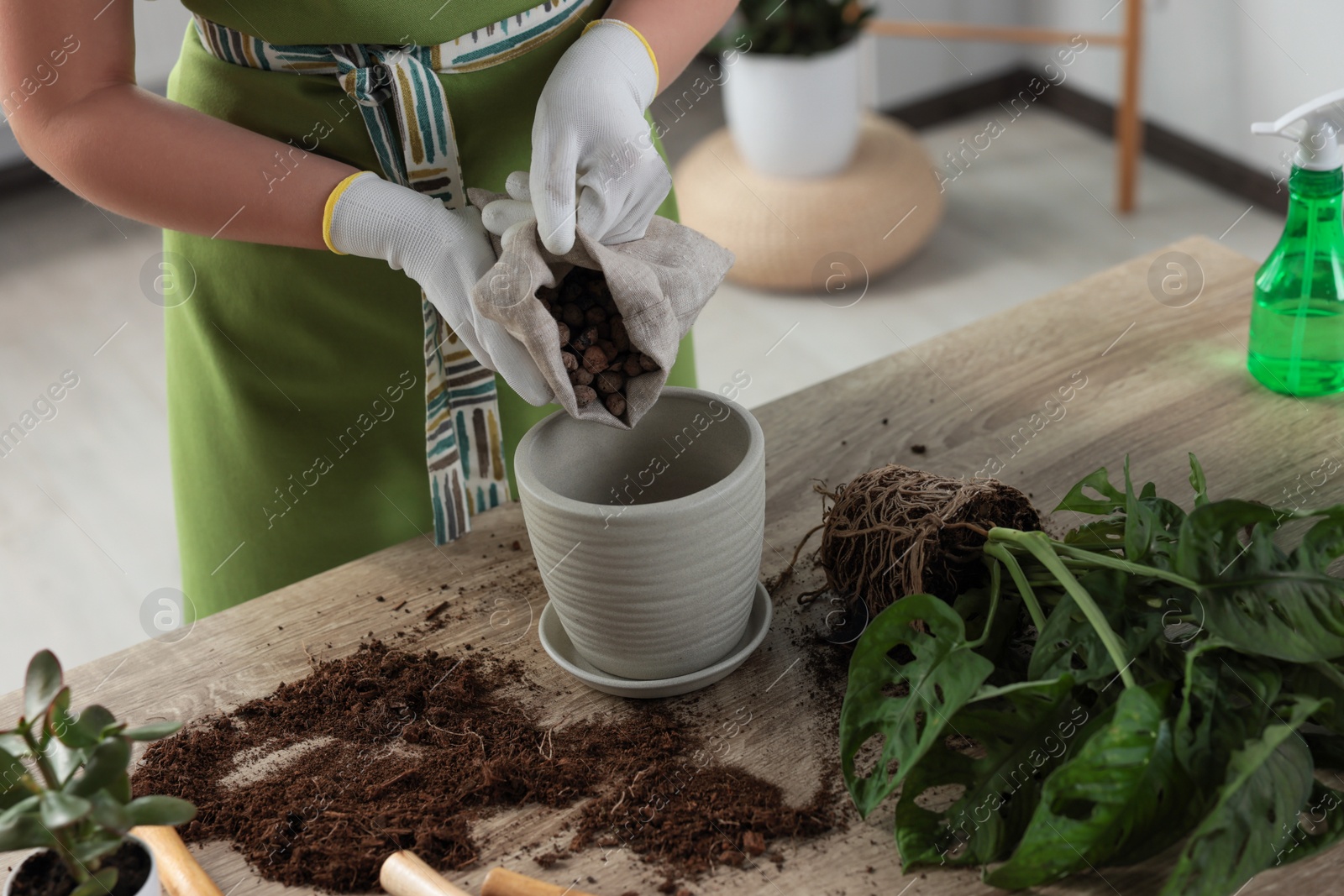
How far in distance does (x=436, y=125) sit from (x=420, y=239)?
5.9 inches

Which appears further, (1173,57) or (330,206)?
(1173,57)

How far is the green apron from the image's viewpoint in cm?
107

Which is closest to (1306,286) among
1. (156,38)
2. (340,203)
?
(340,203)

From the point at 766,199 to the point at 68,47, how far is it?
207cm

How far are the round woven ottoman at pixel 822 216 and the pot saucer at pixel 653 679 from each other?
1.95 m

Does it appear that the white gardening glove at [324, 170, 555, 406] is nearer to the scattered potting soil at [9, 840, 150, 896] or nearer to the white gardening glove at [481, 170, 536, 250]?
the white gardening glove at [481, 170, 536, 250]

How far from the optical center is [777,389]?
8.55 ft

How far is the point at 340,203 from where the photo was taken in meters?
0.97

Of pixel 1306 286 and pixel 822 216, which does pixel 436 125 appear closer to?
pixel 1306 286

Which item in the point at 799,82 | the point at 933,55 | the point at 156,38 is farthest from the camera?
the point at 933,55

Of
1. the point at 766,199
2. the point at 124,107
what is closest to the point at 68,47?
the point at 124,107

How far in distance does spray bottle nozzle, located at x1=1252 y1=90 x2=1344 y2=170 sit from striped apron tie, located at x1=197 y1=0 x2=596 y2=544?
0.59m

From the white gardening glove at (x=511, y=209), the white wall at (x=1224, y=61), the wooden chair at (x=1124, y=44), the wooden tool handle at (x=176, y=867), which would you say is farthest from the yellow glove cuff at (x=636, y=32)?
the white wall at (x=1224, y=61)

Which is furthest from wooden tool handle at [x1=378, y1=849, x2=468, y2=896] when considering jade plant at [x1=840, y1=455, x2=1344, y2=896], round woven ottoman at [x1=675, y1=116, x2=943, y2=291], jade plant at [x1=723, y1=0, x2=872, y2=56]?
jade plant at [x1=723, y1=0, x2=872, y2=56]
